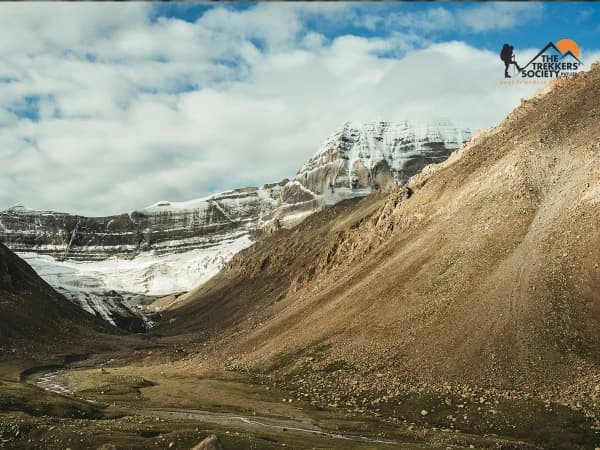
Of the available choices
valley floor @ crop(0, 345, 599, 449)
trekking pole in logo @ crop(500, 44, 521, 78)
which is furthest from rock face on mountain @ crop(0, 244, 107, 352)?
trekking pole in logo @ crop(500, 44, 521, 78)

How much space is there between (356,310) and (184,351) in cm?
5812

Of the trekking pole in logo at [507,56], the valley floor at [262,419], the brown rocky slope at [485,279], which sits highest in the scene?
the trekking pole in logo at [507,56]

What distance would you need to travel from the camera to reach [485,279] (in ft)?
272

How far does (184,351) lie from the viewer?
138250 millimetres

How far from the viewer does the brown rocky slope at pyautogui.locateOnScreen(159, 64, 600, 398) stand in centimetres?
7025

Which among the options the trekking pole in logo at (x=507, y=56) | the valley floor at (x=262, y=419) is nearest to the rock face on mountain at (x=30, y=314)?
the valley floor at (x=262, y=419)

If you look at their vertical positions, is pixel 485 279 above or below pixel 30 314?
above

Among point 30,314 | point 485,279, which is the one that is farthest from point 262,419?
point 30,314

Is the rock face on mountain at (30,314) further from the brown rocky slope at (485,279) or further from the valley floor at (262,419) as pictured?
the valley floor at (262,419)

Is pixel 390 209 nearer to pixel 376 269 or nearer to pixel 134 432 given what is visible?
pixel 376 269

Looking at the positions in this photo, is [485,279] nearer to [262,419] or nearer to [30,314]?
[262,419]

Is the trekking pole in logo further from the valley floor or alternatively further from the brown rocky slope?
the valley floor

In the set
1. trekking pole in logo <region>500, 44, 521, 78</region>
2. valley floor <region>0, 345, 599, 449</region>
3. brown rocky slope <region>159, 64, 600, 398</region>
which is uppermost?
trekking pole in logo <region>500, 44, 521, 78</region>

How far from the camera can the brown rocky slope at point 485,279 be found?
70.2 m
